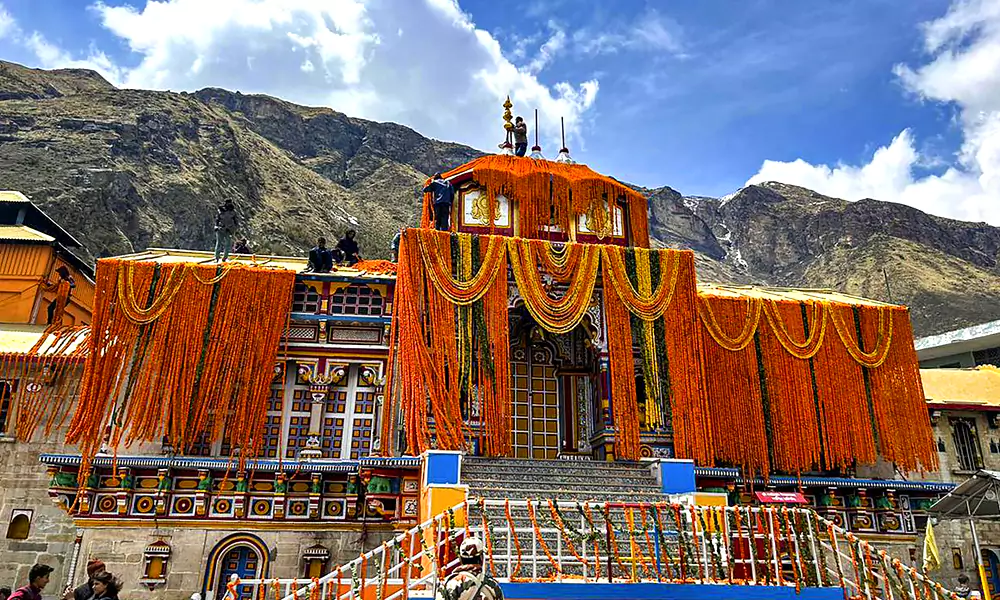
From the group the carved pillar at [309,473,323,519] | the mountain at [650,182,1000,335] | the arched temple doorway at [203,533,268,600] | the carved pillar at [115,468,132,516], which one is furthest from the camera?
the mountain at [650,182,1000,335]

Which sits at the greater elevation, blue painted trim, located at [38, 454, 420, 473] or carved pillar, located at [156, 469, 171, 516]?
blue painted trim, located at [38, 454, 420, 473]

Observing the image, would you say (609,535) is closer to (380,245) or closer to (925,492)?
(925,492)

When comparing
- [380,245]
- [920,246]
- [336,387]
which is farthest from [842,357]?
[920,246]

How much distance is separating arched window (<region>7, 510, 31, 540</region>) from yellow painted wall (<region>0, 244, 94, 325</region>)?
24.9 feet

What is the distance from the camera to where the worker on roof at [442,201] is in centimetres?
1577

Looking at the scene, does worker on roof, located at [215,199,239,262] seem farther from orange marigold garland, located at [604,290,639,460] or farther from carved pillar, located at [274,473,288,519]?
orange marigold garland, located at [604,290,639,460]

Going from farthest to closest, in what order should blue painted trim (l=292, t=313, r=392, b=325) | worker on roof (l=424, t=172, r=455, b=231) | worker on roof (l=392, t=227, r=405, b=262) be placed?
worker on roof (l=424, t=172, r=455, b=231) < blue painted trim (l=292, t=313, r=392, b=325) < worker on roof (l=392, t=227, r=405, b=262)

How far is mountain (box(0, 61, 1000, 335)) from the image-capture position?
37.2 meters

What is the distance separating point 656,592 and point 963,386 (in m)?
15.3

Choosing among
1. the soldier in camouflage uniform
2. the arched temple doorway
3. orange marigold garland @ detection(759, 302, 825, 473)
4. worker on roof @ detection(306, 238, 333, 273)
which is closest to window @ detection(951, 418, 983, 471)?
orange marigold garland @ detection(759, 302, 825, 473)

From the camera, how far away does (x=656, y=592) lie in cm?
816

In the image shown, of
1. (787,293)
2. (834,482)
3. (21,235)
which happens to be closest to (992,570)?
(834,482)

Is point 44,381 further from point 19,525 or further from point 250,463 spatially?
point 250,463

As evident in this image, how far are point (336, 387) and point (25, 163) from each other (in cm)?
3271
